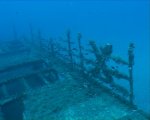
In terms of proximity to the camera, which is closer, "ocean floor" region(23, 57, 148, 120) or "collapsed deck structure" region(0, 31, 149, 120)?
"ocean floor" region(23, 57, 148, 120)

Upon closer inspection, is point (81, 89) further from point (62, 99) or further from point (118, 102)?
point (118, 102)

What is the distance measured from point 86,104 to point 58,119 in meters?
1.03

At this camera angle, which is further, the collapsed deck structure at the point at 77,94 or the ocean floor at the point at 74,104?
the collapsed deck structure at the point at 77,94

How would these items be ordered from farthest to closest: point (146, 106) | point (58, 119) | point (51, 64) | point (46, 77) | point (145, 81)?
point (145, 81) < point (146, 106) < point (51, 64) < point (46, 77) < point (58, 119)

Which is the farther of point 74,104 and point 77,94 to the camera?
point 77,94

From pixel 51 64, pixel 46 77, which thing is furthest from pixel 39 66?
pixel 46 77

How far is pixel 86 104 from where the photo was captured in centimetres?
763

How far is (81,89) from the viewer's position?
874cm

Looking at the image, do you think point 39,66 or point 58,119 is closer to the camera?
point 58,119

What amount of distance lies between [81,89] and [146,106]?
73.8 ft

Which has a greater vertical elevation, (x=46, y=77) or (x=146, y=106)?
(x=46, y=77)

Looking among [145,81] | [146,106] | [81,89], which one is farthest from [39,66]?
[145,81]

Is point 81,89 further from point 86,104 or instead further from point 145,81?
point 145,81

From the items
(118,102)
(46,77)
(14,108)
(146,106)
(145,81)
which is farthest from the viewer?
(145,81)
